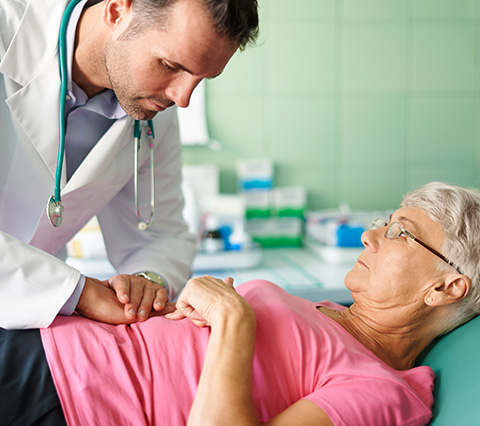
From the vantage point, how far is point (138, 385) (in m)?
1.23

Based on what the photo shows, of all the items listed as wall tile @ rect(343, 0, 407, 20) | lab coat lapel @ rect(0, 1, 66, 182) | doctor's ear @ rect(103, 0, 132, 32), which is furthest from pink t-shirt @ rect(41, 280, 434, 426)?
wall tile @ rect(343, 0, 407, 20)

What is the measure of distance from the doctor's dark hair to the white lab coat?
24cm

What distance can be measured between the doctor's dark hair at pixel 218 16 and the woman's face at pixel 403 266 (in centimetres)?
59

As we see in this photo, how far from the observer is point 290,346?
1.27m

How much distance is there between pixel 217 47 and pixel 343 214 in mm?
1936

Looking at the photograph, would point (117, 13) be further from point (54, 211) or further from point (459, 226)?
point (459, 226)

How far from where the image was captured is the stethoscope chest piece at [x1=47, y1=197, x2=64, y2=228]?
1337 mm

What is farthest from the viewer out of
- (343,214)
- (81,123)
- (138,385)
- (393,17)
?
(393,17)

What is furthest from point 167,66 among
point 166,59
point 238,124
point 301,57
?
point 301,57

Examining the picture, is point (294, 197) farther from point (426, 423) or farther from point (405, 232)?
point (426, 423)

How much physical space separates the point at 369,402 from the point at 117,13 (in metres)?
1.01

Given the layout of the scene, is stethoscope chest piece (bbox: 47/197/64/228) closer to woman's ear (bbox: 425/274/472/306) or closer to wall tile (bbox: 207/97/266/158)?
woman's ear (bbox: 425/274/472/306)

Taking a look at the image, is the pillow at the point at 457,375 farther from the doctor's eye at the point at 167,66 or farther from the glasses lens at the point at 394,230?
the doctor's eye at the point at 167,66

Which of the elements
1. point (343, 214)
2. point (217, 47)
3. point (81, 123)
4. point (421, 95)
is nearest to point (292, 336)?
point (217, 47)
